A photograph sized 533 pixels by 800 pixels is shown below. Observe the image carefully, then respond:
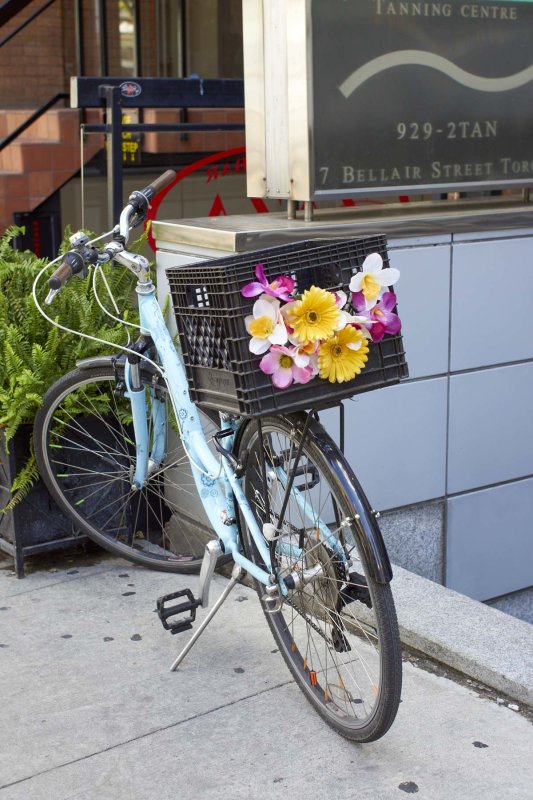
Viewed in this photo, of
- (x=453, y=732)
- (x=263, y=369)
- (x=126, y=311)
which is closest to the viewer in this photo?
(x=263, y=369)

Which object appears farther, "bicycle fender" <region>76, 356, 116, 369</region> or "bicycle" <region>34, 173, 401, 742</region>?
"bicycle fender" <region>76, 356, 116, 369</region>

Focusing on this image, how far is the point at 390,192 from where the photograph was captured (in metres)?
4.25

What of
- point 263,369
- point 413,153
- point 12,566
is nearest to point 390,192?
point 413,153

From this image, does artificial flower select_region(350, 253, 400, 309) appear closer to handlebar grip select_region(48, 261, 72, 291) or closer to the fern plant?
handlebar grip select_region(48, 261, 72, 291)

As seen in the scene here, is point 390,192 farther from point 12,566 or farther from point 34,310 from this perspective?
point 12,566

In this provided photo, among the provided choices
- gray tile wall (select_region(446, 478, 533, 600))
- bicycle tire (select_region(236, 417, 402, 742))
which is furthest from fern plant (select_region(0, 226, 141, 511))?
gray tile wall (select_region(446, 478, 533, 600))

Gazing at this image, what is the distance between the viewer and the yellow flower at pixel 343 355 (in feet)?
8.79

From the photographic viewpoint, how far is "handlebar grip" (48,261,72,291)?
3.12 metres

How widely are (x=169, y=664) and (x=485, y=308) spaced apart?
2010mm

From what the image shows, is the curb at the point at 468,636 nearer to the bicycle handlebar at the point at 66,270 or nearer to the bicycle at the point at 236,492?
the bicycle at the point at 236,492

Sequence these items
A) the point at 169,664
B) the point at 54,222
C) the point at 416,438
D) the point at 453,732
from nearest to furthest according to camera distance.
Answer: the point at 453,732, the point at 169,664, the point at 416,438, the point at 54,222

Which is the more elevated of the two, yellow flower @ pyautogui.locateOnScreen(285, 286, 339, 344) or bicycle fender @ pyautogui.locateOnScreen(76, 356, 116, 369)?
yellow flower @ pyautogui.locateOnScreen(285, 286, 339, 344)

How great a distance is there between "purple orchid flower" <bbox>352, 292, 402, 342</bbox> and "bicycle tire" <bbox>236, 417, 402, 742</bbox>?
0.98ft

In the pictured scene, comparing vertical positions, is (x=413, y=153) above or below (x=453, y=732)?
above
